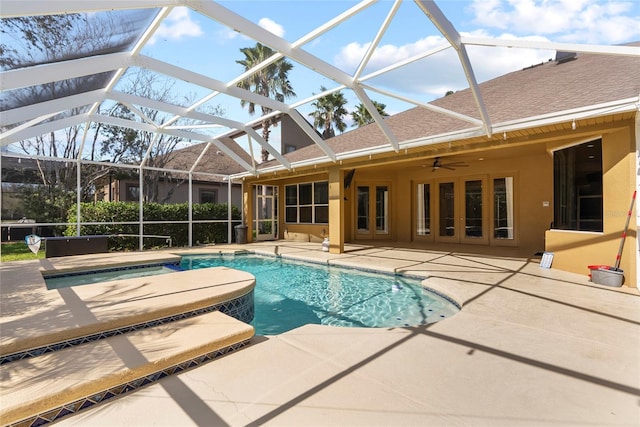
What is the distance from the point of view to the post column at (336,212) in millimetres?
10031

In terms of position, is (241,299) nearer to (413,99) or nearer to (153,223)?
(413,99)

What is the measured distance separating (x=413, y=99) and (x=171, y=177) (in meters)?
14.4

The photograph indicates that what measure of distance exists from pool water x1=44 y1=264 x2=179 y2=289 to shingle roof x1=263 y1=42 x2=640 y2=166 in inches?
285

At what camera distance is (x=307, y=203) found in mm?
14297

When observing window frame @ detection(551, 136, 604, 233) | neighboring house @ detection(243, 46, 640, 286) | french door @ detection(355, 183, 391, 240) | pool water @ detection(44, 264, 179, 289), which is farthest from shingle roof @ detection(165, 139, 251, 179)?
window frame @ detection(551, 136, 604, 233)

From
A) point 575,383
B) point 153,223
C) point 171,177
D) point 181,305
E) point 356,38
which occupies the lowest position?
point 575,383

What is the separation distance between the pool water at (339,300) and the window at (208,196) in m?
11.5

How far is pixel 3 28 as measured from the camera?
3721mm

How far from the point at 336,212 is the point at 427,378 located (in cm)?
777

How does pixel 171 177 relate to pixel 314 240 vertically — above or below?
above

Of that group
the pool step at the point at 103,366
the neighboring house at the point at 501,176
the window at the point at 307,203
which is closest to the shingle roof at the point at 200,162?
the neighboring house at the point at 501,176

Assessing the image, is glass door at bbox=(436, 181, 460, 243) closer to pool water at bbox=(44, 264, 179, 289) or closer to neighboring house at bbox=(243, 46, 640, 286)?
neighboring house at bbox=(243, 46, 640, 286)

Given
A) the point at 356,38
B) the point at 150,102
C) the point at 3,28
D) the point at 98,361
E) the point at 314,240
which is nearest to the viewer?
the point at 98,361

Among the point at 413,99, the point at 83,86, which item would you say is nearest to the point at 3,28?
the point at 83,86
